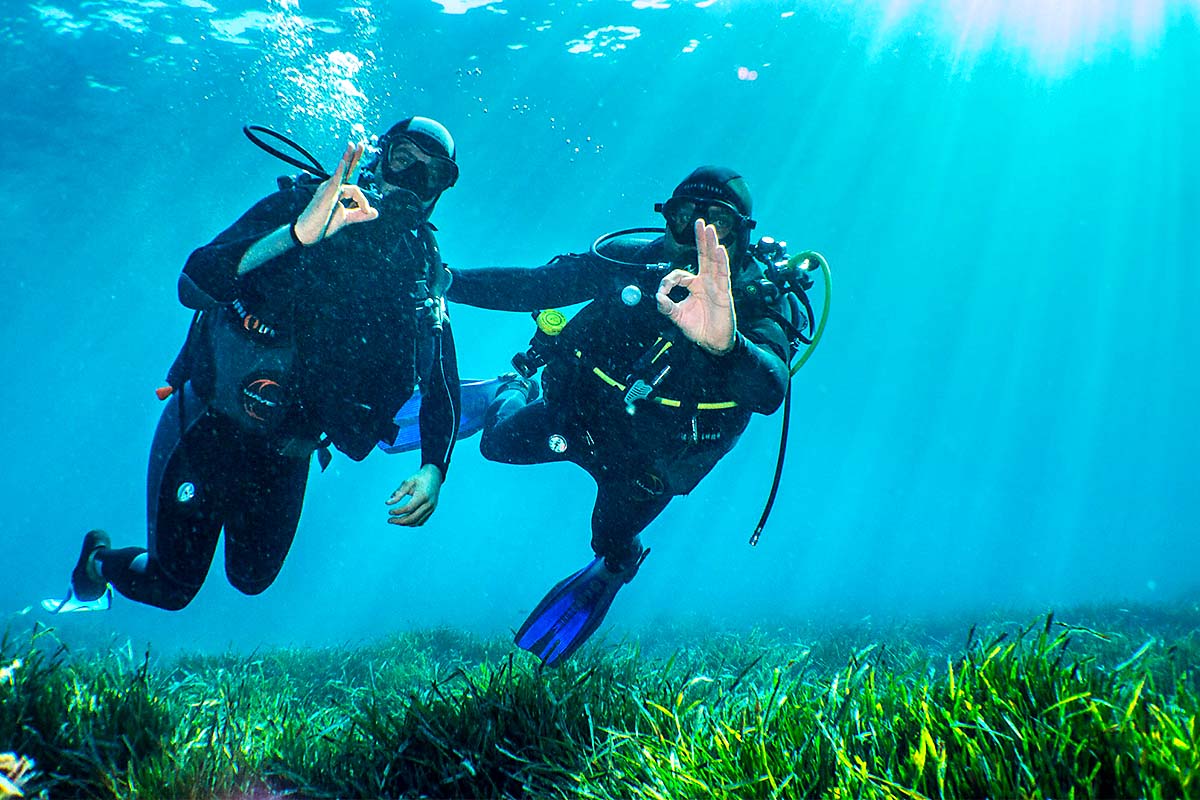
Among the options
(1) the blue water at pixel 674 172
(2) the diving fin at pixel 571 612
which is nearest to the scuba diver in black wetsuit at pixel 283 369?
(2) the diving fin at pixel 571 612

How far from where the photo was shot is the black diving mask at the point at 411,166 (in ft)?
14.5

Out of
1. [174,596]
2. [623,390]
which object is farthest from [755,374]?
[174,596]

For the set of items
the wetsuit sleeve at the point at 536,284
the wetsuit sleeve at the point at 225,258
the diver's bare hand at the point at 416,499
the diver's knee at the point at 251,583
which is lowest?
→ the diver's knee at the point at 251,583

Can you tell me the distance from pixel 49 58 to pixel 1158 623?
3158 cm

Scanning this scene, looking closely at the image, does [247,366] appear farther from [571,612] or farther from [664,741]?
[664,741]

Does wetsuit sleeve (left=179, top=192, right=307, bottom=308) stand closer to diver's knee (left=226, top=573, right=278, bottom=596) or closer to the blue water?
diver's knee (left=226, top=573, right=278, bottom=596)

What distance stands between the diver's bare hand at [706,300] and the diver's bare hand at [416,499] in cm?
207

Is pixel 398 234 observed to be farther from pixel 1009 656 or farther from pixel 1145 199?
pixel 1145 199

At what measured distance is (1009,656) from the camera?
1911 mm

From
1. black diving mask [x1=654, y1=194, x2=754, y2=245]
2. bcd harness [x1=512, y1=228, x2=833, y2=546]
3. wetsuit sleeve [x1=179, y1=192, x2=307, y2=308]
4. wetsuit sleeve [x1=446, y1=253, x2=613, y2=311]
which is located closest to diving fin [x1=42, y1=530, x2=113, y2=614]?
wetsuit sleeve [x1=179, y1=192, x2=307, y2=308]

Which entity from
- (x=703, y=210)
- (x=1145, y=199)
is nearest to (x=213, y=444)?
(x=703, y=210)

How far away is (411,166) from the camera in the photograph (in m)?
4.43

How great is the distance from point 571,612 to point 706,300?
3.07m

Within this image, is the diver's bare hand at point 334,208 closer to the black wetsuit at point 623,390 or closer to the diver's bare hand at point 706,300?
the black wetsuit at point 623,390
